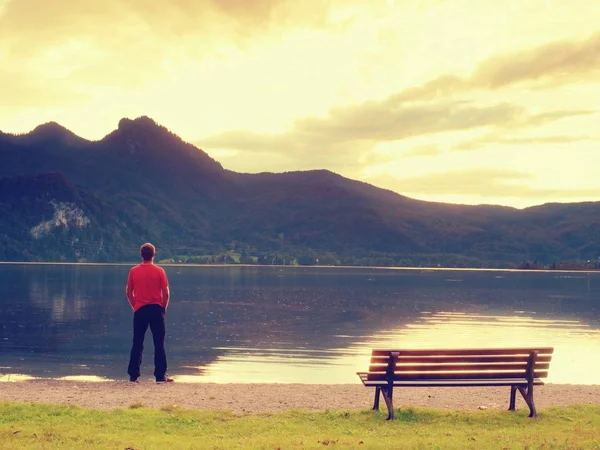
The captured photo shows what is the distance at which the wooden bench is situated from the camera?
17.7 m

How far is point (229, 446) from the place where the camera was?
13.7 metres

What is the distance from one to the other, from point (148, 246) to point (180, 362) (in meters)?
22.1

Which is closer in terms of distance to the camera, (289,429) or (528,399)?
(289,429)

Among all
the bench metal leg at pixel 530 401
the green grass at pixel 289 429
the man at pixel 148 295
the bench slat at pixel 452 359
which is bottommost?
the green grass at pixel 289 429

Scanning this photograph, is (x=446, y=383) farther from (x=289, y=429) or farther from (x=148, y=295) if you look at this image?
(x=148, y=295)

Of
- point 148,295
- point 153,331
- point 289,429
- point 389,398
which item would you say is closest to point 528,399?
point 389,398

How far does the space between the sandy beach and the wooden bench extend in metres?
1.31

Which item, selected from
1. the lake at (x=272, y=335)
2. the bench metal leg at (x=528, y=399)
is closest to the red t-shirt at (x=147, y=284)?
the bench metal leg at (x=528, y=399)

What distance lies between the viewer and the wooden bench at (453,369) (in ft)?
58.0

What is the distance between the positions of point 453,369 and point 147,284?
8.56m

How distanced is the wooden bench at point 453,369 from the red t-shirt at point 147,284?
21.4 ft

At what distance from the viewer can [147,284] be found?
835 inches

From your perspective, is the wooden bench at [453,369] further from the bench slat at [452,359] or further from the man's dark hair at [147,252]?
the man's dark hair at [147,252]

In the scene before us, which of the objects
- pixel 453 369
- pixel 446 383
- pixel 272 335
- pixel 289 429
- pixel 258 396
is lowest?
pixel 272 335
